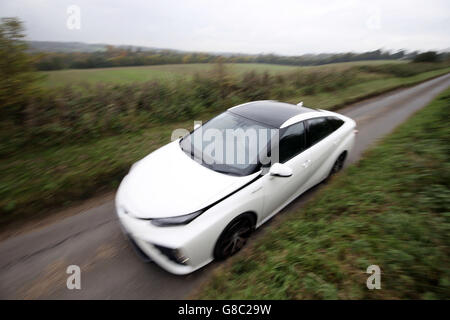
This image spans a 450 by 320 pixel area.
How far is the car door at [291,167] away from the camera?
3.11 metres

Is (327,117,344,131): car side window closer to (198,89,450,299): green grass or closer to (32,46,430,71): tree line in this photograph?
(198,89,450,299): green grass

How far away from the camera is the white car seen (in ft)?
8.20

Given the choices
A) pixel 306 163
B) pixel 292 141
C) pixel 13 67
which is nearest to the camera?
pixel 292 141

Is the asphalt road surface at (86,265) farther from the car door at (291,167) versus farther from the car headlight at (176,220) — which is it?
the car headlight at (176,220)

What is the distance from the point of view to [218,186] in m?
2.71

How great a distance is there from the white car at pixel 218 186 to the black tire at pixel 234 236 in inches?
0.6

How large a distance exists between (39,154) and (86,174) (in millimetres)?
1396

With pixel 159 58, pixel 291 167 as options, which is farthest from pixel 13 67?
pixel 159 58

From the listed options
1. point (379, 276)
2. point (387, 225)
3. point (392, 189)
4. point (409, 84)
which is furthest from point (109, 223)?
point (409, 84)

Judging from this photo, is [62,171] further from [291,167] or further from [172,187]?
[291,167]

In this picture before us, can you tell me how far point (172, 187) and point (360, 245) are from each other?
220 centimetres

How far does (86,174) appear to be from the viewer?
4.30m

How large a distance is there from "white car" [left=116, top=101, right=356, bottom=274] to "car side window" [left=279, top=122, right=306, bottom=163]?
1 centimetres

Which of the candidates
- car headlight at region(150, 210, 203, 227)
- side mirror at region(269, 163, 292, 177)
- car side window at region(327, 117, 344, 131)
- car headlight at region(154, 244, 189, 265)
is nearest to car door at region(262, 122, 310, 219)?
side mirror at region(269, 163, 292, 177)
